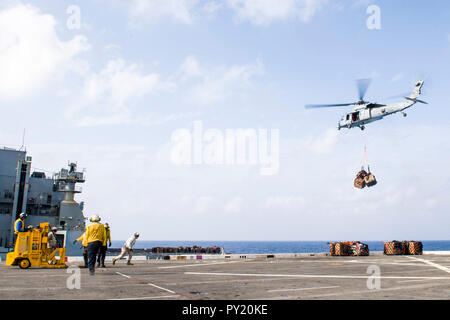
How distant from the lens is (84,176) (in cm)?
5328

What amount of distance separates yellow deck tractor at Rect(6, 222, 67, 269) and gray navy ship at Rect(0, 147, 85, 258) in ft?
94.9

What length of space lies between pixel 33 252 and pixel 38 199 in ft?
120

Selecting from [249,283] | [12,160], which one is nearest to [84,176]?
[12,160]

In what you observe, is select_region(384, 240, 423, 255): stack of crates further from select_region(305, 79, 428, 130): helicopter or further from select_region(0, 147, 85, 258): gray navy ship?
select_region(0, 147, 85, 258): gray navy ship

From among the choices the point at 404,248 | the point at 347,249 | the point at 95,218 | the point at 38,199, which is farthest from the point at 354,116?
the point at 38,199

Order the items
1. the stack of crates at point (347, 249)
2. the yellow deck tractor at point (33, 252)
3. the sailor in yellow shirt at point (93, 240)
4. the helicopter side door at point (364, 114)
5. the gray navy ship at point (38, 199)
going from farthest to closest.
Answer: the gray navy ship at point (38, 199), the helicopter side door at point (364, 114), the stack of crates at point (347, 249), the yellow deck tractor at point (33, 252), the sailor in yellow shirt at point (93, 240)

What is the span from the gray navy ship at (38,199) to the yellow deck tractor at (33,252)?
94.9 feet

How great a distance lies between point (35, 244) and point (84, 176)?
37229mm

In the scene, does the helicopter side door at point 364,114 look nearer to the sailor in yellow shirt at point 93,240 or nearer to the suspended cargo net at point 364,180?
the suspended cargo net at point 364,180

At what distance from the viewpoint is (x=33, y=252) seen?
17.7 metres

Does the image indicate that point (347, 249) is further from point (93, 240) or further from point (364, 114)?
point (93, 240)

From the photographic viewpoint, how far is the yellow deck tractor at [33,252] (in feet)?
57.3

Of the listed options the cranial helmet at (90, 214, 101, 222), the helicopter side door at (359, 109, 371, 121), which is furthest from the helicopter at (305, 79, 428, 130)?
the cranial helmet at (90, 214, 101, 222)

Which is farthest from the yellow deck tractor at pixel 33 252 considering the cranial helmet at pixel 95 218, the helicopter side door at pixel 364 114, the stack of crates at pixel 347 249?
the helicopter side door at pixel 364 114
